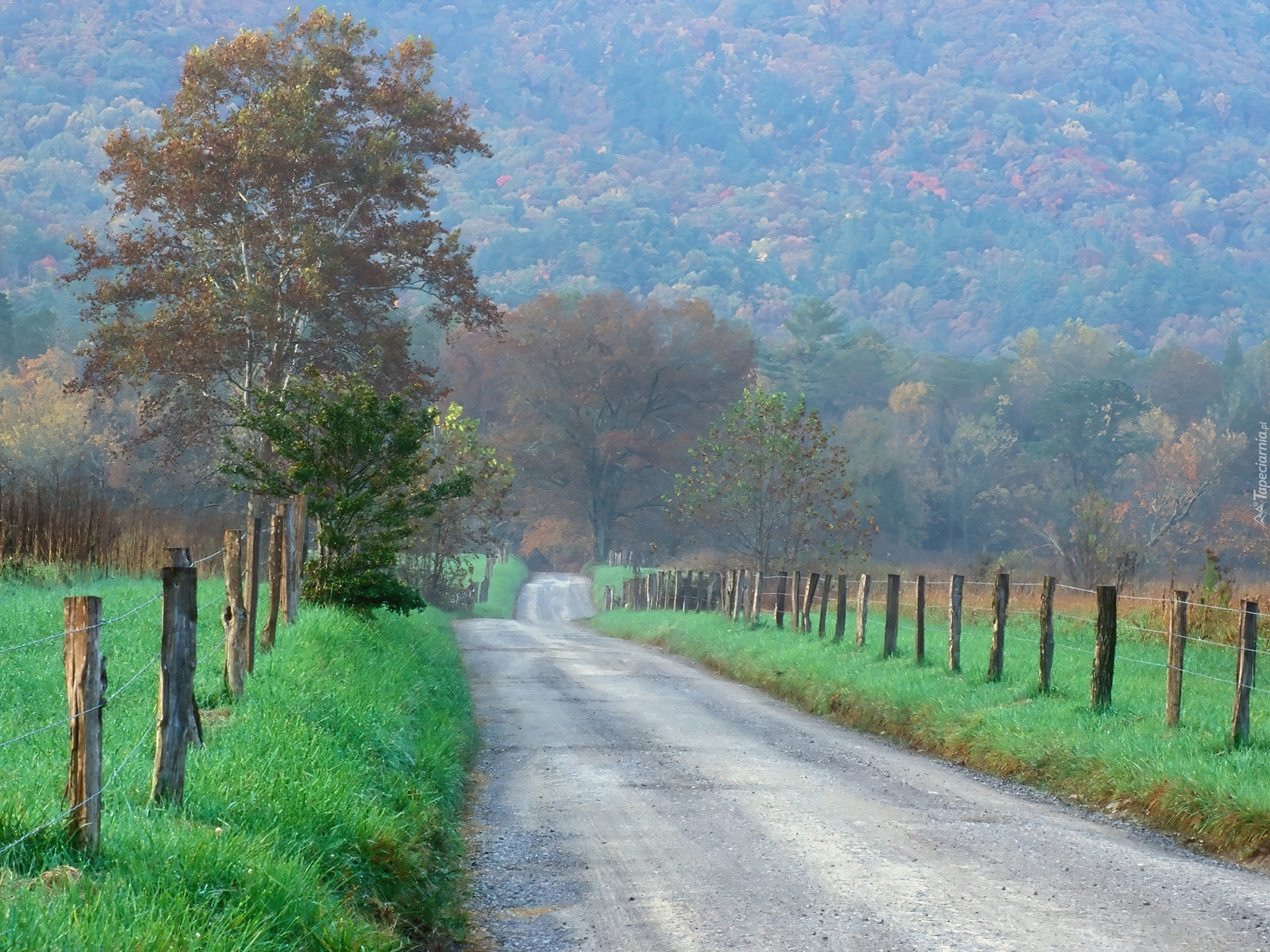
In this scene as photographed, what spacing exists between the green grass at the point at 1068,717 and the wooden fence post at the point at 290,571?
6812 mm

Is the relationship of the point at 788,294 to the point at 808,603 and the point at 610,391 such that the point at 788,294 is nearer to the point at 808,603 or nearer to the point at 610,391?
the point at 610,391

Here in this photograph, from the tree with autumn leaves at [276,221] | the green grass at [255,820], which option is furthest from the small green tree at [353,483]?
the tree with autumn leaves at [276,221]

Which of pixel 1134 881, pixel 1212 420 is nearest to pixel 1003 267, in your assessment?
pixel 1212 420

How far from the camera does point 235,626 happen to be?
10.5 metres

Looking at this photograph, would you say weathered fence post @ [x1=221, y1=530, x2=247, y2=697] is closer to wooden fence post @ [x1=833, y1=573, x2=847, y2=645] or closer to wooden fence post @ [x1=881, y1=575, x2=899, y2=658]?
wooden fence post @ [x1=881, y1=575, x2=899, y2=658]

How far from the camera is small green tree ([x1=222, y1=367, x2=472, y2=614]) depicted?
18.1 m

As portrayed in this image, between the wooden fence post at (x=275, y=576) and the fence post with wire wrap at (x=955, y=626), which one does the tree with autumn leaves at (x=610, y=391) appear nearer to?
the fence post with wire wrap at (x=955, y=626)

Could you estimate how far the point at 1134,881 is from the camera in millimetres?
7934

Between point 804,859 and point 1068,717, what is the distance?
5.56 metres

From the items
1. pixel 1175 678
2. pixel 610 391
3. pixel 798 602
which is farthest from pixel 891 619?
pixel 610 391

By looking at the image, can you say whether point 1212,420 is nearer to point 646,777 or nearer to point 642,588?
point 642,588

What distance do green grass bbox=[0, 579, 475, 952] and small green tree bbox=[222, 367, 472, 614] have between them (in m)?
4.77

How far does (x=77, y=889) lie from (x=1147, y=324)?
12909 cm

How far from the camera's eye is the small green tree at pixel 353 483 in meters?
18.1
